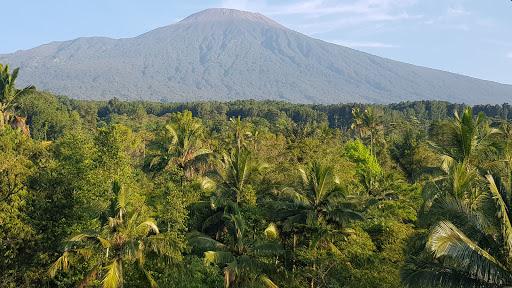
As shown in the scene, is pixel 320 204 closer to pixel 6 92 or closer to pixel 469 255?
pixel 469 255

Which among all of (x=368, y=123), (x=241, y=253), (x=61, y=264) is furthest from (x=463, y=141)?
(x=368, y=123)

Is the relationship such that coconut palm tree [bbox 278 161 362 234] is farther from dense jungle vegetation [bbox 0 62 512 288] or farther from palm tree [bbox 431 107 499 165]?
palm tree [bbox 431 107 499 165]

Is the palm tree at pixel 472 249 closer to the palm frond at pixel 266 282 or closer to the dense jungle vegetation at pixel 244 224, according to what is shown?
the dense jungle vegetation at pixel 244 224

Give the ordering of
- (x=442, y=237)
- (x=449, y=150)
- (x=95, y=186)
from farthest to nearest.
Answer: (x=449, y=150)
(x=95, y=186)
(x=442, y=237)

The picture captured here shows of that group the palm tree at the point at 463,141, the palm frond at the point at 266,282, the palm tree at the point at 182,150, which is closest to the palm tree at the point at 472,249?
the palm frond at the point at 266,282

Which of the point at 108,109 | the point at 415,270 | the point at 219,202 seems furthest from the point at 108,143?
the point at 108,109

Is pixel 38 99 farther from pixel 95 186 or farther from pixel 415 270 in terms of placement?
pixel 415 270

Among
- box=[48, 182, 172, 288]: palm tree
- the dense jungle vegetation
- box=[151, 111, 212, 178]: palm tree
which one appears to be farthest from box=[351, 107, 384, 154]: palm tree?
box=[48, 182, 172, 288]: palm tree

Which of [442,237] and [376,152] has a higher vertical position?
[442,237]

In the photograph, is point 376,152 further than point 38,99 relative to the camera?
No
